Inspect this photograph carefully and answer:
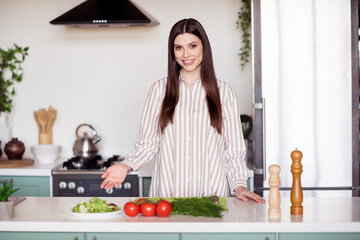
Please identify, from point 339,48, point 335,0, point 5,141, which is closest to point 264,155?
point 339,48

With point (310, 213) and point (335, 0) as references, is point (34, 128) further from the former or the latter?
point (310, 213)

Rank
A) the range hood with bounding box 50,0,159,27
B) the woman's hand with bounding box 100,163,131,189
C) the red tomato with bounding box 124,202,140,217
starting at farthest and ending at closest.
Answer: the range hood with bounding box 50,0,159,27 → the woman's hand with bounding box 100,163,131,189 → the red tomato with bounding box 124,202,140,217

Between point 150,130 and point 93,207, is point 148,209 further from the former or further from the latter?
point 150,130

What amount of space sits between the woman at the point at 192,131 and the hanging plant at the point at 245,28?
1506 millimetres

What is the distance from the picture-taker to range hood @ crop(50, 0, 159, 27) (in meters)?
3.44

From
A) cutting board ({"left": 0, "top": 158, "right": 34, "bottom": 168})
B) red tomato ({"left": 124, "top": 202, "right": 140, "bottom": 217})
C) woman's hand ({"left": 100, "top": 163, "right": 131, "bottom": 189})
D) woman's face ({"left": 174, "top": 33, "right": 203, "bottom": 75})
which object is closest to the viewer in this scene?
red tomato ({"left": 124, "top": 202, "right": 140, "bottom": 217})

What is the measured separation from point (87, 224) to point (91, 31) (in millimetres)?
2522

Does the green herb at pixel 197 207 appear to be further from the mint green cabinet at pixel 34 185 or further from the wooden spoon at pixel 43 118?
the wooden spoon at pixel 43 118

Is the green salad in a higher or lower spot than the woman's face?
lower

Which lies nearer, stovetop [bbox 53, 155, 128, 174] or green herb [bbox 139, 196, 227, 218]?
green herb [bbox 139, 196, 227, 218]

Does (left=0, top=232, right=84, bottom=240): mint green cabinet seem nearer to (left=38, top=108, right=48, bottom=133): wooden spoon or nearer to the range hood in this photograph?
the range hood

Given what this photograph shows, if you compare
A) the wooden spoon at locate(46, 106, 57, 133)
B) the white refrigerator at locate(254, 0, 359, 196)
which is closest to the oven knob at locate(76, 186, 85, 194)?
the wooden spoon at locate(46, 106, 57, 133)

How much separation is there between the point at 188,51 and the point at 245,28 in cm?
172

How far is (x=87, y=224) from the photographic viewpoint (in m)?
1.89
